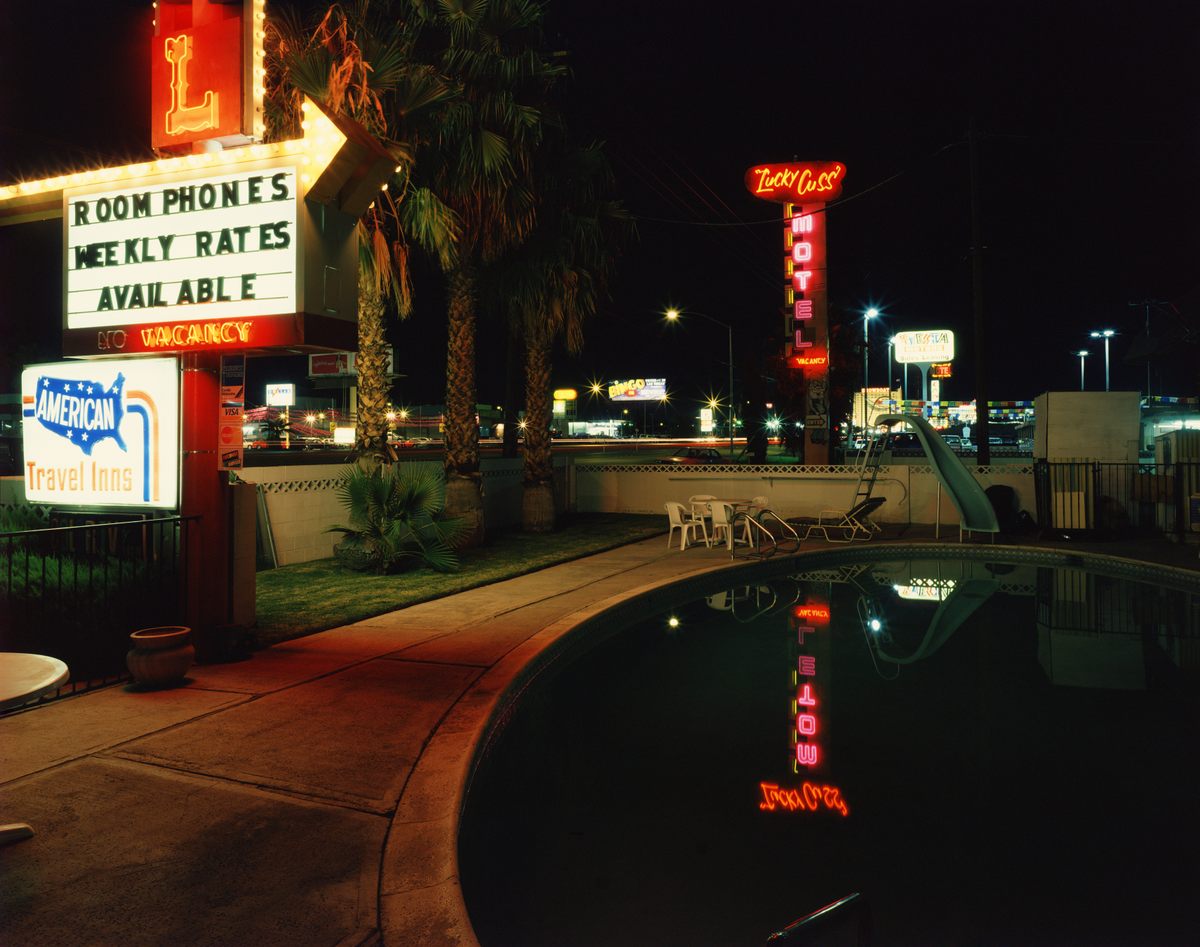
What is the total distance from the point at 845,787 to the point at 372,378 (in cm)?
1077

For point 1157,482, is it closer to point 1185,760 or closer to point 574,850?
point 1185,760

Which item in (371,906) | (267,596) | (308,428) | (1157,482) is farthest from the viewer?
(308,428)

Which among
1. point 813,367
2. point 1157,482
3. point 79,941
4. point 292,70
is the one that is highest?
point 292,70

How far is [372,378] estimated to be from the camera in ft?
47.4

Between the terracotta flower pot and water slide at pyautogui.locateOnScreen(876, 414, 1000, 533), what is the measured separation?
13900mm

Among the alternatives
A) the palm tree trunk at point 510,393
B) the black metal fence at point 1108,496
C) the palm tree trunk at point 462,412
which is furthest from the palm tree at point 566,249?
the black metal fence at point 1108,496

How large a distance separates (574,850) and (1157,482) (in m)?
17.6

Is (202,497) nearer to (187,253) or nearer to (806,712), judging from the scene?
(187,253)

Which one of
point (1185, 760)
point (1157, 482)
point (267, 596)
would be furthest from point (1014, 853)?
point (1157, 482)

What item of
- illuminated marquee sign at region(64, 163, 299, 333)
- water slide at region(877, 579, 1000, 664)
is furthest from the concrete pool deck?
water slide at region(877, 579, 1000, 664)

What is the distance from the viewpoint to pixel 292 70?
10.4 meters

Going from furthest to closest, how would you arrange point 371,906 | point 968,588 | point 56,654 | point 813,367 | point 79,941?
1. point 813,367
2. point 968,588
3. point 56,654
4. point 371,906
5. point 79,941

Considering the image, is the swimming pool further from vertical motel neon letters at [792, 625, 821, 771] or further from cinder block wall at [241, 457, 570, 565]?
cinder block wall at [241, 457, 570, 565]

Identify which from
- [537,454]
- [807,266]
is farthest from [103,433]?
[807,266]
